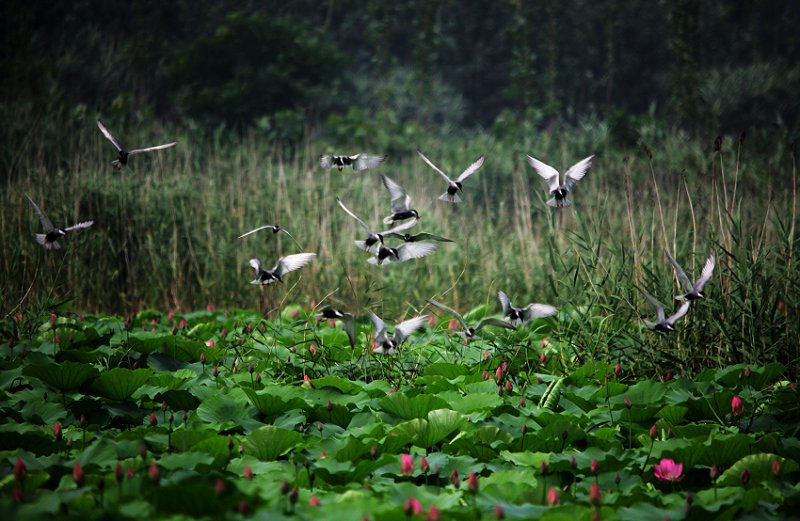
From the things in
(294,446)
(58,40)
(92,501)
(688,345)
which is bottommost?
(688,345)

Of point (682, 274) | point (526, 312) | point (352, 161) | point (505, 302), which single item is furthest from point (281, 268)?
point (682, 274)

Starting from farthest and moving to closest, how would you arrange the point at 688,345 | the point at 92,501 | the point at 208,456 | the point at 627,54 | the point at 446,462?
the point at 627,54, the point at 688,345, the point at 446,462, the point at 208,456, the point at 92,501

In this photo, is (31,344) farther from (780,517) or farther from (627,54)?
(627,54)

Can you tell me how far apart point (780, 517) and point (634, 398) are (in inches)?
33.5

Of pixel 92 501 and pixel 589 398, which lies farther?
pixel 589 398

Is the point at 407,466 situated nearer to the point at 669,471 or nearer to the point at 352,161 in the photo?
the point at 669,471

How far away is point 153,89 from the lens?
1666 cm

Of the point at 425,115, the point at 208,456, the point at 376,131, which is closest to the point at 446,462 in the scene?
the point at 208,456

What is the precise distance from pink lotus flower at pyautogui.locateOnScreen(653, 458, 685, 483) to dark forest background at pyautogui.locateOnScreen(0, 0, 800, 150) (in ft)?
→ 30.4

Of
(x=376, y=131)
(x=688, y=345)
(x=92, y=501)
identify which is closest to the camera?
(x=92, y=501)

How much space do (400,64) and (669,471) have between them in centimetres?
2145

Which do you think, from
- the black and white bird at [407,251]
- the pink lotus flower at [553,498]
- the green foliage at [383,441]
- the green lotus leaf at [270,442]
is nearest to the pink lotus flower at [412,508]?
the green foliage at [383,441]

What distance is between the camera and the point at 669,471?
A: 196 cm

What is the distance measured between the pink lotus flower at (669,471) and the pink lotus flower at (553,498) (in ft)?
1.14
